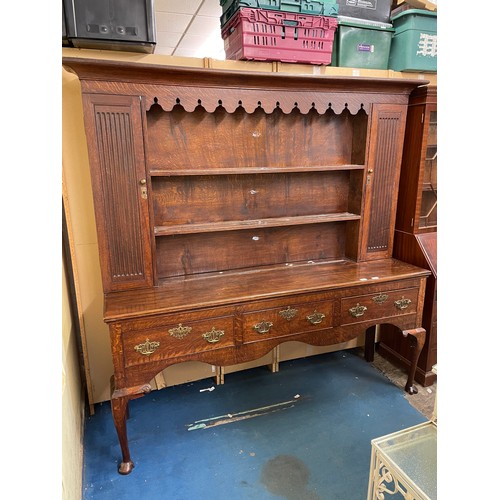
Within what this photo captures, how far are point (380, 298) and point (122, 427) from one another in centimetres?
152

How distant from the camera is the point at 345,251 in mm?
2473

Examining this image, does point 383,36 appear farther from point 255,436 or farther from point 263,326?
point 255,436

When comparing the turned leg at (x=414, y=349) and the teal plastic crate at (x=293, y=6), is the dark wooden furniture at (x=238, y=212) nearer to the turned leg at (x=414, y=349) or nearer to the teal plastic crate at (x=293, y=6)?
the turned leg at (x=414, y=349)

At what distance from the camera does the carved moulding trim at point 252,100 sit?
5.87ft

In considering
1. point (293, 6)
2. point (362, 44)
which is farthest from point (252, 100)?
point (362, 44)

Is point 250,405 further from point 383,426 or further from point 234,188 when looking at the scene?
point 234,188

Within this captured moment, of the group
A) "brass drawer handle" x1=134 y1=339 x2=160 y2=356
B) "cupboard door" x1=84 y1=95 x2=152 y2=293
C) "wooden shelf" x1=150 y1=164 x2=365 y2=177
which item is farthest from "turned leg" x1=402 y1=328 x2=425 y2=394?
"cupboard door" x1=84 y1=95 x2=152 y2=293

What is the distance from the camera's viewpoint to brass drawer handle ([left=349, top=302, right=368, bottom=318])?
2.05 meters

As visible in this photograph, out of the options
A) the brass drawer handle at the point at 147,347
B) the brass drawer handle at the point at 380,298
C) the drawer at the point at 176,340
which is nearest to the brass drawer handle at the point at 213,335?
the drawer at the point at 176,340

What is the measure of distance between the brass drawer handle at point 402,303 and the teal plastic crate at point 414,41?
4.67ft

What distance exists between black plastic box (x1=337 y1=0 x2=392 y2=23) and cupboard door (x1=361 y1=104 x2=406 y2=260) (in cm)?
53
